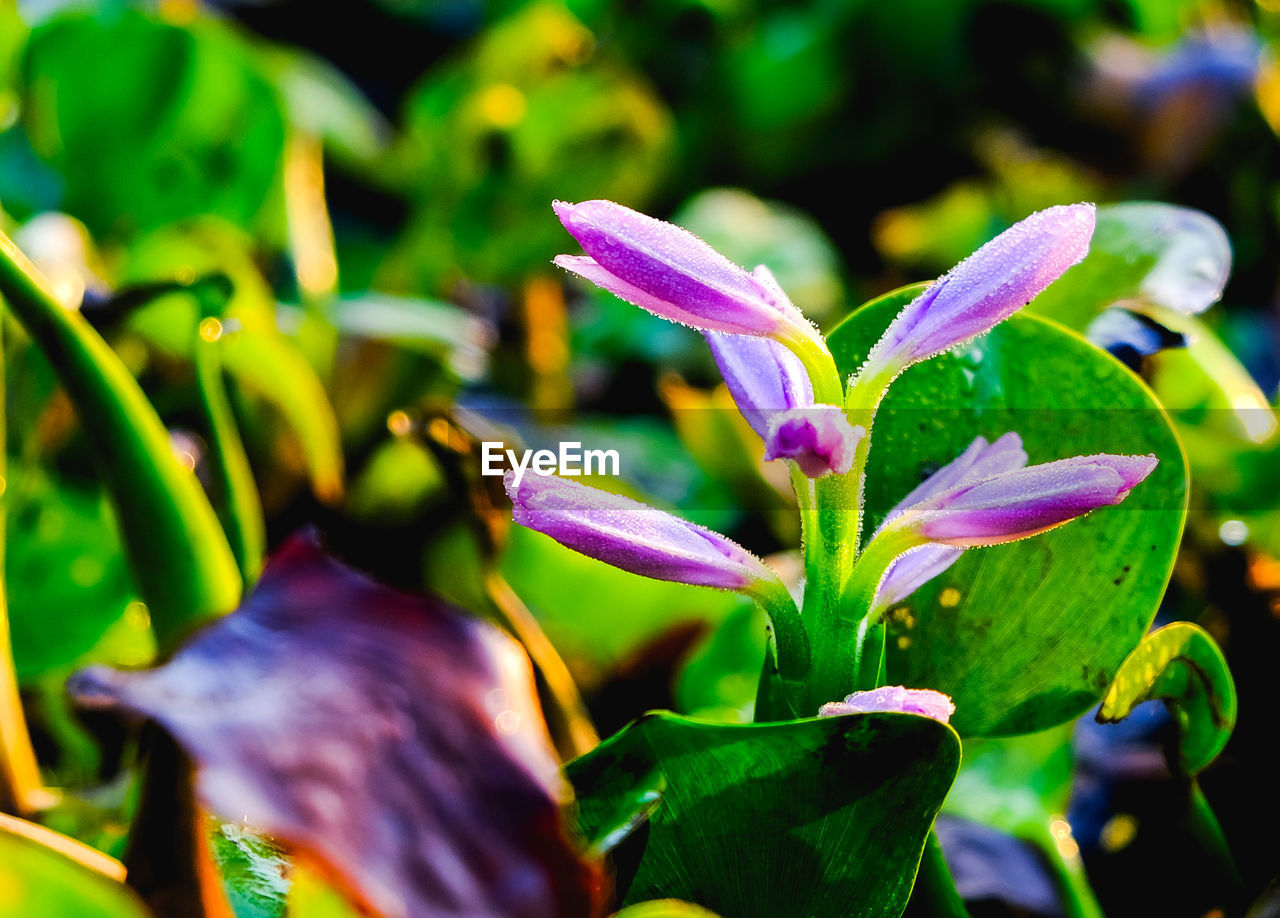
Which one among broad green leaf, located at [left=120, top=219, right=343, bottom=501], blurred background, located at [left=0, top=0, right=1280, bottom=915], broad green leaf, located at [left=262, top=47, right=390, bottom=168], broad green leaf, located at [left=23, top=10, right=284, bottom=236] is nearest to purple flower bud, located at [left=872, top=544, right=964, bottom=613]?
blurred background, located at [left=0, top=0, right=1280, bottom=915]

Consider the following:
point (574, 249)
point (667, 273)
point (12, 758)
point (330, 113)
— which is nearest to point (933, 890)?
point (667, 273)

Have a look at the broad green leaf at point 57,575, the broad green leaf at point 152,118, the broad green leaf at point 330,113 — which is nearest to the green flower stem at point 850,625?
the broad green leaf at point 57,575

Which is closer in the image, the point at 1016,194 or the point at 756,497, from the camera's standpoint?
the point at 756,497

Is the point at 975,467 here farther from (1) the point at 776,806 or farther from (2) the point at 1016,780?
(2) the point at 1016,780

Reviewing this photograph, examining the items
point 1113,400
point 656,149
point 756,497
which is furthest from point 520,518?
point 656,149

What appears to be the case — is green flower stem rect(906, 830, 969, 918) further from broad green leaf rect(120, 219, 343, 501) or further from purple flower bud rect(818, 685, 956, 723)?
broad green leaf rect(120, 219, 343, 501)

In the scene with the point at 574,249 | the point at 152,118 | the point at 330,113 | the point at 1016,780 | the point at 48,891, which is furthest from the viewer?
the point at 330,113

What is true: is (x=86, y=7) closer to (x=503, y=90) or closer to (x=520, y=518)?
(x=503, y=90)
